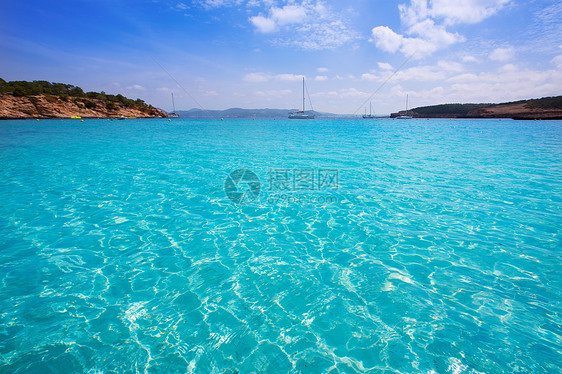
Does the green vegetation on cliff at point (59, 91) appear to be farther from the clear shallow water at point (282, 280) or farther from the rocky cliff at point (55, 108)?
the clear shallow water at point (282, 280)

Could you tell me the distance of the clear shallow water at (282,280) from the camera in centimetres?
450

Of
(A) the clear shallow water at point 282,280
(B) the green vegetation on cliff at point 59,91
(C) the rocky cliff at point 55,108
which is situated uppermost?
(B) the green vegetation on cliff at point 59,91

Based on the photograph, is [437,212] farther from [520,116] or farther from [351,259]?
[520,116]

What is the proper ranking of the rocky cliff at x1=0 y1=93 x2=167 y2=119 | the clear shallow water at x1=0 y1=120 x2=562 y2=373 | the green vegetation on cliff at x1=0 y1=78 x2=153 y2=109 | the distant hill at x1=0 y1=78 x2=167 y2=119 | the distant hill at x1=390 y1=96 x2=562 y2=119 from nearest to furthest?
the clear shallow water at x1=0 y1=120 x2=562 y2=373 → the rocky cliff at x1=0 y1=93 x2=167 y2=119 → the distant hill at x1=0 y1=78 x2=167 y2=119 → the green vegetation on cliff at x1=0 y1=78 x2=153 y2=109 → the distant hill at x1=390 y1=96 x2=562 y2=119

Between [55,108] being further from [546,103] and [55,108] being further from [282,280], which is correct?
[546,103]

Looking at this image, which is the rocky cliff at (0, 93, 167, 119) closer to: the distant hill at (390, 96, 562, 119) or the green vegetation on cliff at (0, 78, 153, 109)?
the green vegetation on cliff at (0, 78, 153, 109)

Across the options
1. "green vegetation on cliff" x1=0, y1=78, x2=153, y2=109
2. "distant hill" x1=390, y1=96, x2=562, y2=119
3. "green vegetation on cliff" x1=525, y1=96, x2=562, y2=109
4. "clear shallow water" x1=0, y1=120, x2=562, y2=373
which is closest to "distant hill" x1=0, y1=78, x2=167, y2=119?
"green vegetation on cliff" x1=0, y1=78, x2=153, y2=109

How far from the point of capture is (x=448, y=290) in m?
6.11

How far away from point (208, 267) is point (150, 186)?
31.5ft

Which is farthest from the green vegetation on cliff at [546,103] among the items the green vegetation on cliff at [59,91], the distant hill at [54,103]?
the green vegetation on cliff at [59,91]

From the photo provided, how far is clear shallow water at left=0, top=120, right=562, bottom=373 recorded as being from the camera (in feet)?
14.8

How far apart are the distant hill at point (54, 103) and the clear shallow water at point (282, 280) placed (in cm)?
10986

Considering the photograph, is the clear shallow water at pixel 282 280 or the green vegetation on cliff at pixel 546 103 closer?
the clear shallow water at pixel 282 280

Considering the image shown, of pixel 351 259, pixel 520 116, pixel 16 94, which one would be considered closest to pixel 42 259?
pixel 351 259
